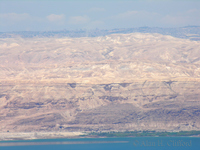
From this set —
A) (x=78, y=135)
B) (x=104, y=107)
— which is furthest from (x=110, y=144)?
(x=104, y=107)

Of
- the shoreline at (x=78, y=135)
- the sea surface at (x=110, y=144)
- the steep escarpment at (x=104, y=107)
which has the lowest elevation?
the sea surface at (x=110, y=144)

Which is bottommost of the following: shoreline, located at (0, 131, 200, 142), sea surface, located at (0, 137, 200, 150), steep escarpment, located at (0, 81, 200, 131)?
sea surface, located at (0, 137, 200, 150)

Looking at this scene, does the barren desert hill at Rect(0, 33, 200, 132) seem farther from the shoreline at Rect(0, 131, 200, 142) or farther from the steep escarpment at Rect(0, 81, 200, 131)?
the shoreline at Rect(0, 131, 200, 142)

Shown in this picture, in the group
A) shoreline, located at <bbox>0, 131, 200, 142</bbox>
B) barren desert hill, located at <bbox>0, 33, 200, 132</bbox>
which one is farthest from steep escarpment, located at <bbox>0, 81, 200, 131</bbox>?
shoreline, located at <bbox>0, 131, 200, 142</bbox>

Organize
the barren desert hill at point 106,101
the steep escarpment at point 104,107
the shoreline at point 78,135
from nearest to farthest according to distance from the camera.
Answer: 1. the shoreline at point 78,135
2. the steep escarpment at point 104,107
3. the barren desert hill at point 106,101

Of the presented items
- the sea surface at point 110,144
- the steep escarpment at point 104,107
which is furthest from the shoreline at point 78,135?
the sea surface at point 110,144

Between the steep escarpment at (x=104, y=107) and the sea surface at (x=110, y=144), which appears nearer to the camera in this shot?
the sea surface at (x=110, y=144)

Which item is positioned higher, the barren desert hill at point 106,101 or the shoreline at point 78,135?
the barren desert hill at point 106,101

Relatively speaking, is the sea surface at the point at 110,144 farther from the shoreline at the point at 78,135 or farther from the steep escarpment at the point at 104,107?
the steep escarpment at the point at 104,107

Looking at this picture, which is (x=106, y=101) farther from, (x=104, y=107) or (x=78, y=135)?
(x=78, y=135)
